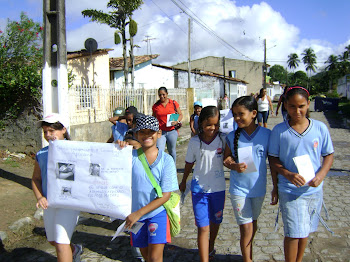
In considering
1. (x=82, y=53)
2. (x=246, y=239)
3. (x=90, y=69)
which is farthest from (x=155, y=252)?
(x=90, y=69)

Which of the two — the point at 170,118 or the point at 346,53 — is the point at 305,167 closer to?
the point at 170,118

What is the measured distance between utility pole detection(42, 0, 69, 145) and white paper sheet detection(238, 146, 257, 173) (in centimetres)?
365

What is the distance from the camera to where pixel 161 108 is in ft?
22.5

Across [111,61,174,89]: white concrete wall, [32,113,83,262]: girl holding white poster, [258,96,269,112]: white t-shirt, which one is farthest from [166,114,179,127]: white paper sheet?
[111,61,174,89]: white concrete wall

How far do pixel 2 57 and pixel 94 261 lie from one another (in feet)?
25.8

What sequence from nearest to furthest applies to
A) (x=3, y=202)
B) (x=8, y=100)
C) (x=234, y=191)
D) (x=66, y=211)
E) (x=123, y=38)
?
1. (x=66, y=211)
2. (x=234, y=191)
3. (x=3, y=202)
4. (x=8, y=100)
5. (x=123, y=38)

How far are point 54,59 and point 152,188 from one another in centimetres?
404

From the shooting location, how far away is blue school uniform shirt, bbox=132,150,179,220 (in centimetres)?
Result: 273

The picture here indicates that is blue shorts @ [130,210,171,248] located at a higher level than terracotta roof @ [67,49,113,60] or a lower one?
lower

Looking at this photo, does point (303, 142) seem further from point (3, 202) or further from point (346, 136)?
point (346, 136)

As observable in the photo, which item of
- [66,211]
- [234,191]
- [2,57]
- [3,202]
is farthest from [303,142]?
[2,57]

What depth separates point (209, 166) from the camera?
11.1ft

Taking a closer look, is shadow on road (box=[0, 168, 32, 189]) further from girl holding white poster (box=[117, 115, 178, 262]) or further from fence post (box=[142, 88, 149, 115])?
fence post (box=[142, 88, 149, 115])

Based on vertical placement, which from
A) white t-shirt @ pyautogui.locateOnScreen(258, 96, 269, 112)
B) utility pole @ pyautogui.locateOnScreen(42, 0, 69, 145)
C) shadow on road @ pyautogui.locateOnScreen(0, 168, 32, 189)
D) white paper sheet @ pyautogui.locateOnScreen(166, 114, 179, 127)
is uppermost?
utility pole @ pyautogui.locateOnScreen(42, 0, 69, 145)
